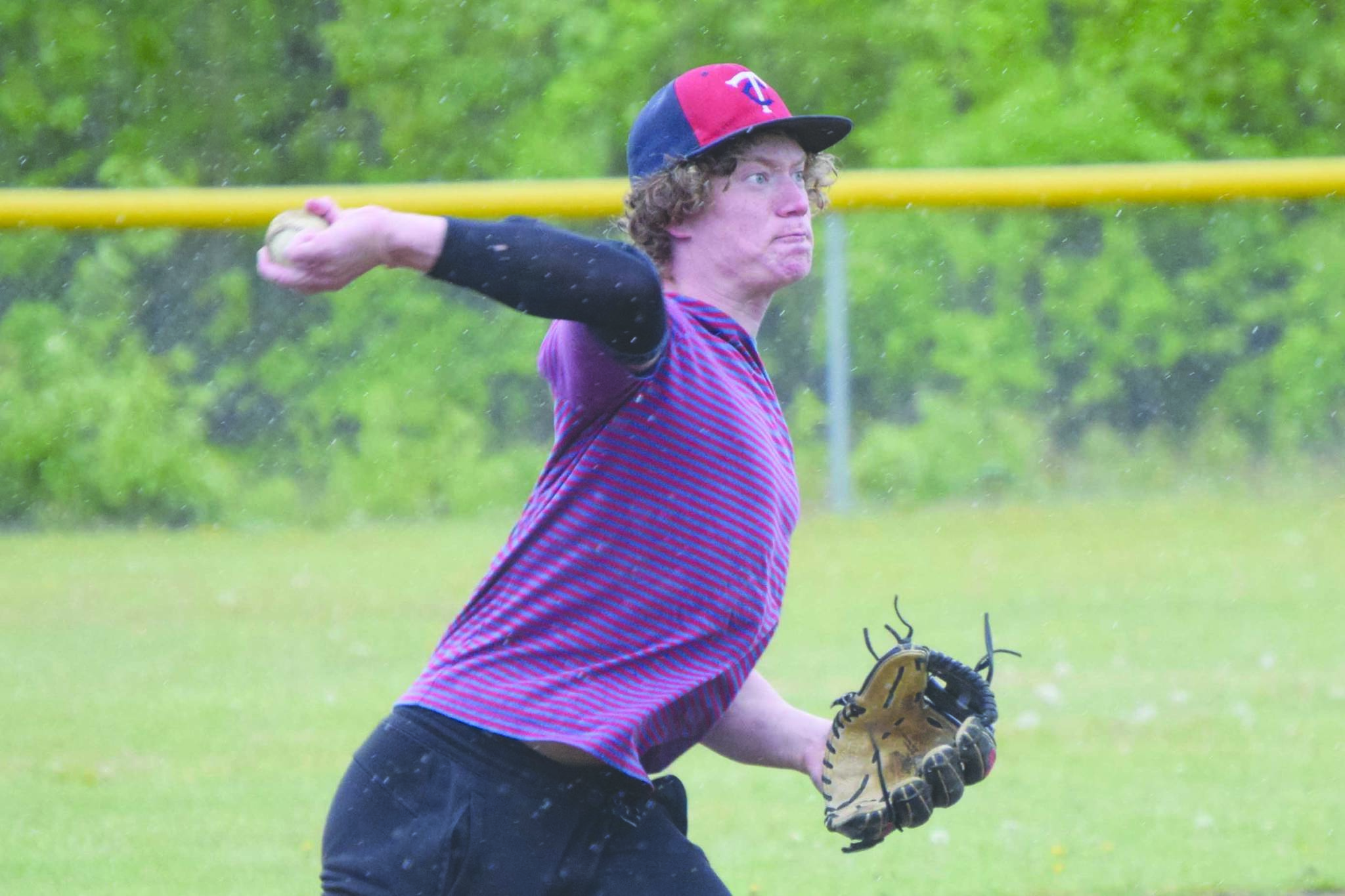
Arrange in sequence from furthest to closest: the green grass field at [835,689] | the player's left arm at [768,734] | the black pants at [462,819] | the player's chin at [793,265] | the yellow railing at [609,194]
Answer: the yellow railing at [609,194] → the green grass field at [835,689] → the player's left arm at [768,734] → the player's chin at [793,265] → the black pants at [462,819]

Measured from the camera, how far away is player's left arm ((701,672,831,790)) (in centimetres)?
239

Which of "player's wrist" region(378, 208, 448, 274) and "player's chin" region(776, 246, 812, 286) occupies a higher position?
"player's wrist" region(378, 208, 448, 274)

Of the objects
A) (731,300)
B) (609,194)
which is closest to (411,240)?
(731,300)

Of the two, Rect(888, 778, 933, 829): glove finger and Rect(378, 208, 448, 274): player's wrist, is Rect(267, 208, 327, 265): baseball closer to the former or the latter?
Rect(378, 208, 448, 274): player's wrist

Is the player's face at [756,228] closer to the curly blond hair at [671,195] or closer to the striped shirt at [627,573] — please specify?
the curly blond hair at [671,195]

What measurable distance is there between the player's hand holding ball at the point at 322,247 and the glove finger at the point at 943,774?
103cm

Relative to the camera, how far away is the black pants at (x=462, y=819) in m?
1.99

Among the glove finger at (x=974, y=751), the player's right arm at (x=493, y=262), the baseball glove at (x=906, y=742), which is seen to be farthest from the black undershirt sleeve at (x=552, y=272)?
the glove finger at (x=974, y=751)

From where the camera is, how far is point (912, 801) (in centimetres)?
222

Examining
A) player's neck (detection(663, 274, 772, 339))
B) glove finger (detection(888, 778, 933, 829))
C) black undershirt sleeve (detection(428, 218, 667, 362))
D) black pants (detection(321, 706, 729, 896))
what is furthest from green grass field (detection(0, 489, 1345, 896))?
black undershirt sleeve (detection(428, 218, 667, 362))

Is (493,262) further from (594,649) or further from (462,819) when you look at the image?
(462,819)

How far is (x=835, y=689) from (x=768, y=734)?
3039 millimetres

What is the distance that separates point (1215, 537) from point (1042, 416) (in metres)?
1.03

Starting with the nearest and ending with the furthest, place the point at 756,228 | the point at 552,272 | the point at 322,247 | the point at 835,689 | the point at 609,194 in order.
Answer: the point at 322,247, the point at 552,272, the point at 756,228, the point at 609,194, the point at 835,689
